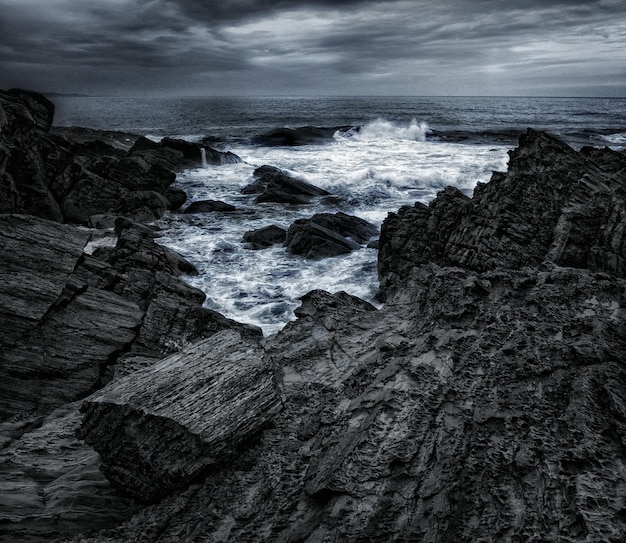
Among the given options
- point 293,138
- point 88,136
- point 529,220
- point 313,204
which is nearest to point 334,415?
point 529,220

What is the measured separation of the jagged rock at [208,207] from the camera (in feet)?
79.5

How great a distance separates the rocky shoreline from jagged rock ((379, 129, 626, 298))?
33 centimetres

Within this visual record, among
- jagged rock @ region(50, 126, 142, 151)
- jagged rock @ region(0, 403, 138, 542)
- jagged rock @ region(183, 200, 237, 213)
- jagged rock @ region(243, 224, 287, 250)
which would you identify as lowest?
jagged rock @ region(0, 403, 138, 542)

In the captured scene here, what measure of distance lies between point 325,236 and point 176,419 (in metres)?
14.1

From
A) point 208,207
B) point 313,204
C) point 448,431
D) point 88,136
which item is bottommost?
point 448,431

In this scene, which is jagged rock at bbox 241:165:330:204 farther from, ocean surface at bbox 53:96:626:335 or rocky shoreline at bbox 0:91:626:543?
rocky shoreline at bbox 0:91:626:543

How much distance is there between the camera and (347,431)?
4848mm

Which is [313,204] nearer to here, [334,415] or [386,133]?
[334,415]

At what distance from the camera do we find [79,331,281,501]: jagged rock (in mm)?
4492

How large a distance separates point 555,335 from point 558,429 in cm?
150

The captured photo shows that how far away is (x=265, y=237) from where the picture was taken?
19547mm

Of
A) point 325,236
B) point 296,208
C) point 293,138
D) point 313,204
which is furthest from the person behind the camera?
point 293,138

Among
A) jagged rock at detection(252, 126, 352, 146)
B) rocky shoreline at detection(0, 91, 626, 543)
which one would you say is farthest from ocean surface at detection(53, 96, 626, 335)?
rocky shoreline at detection(0, 91, 626, 543)

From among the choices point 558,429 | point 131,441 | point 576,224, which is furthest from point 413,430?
point 576,224
